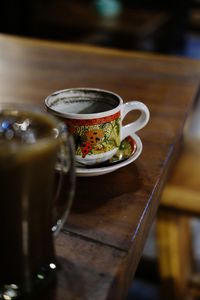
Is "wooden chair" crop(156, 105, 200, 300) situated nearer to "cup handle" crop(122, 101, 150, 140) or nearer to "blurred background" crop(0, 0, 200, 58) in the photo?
"cup handle" crop(122, 101, 150, 140)

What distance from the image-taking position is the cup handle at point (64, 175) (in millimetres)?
435

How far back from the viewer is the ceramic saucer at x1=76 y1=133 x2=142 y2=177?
0.60 m

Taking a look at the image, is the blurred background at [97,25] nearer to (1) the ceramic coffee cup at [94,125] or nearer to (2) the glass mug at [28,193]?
(1) the ceramic coffee cup at [94,125]

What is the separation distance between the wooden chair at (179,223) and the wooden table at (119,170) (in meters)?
0.26

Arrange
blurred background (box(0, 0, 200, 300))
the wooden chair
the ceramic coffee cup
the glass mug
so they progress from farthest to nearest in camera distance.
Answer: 1. blurred background (box(0, 0, 200, 300))
2. the wooden chair
3. the ceramic coffee cup
4. the glass mug

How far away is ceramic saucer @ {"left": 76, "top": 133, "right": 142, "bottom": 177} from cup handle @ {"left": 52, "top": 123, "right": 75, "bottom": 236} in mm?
102

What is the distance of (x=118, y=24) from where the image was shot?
Result: 112 inches

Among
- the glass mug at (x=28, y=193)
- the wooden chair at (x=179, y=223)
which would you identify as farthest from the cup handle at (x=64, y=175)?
the wooden chair at (x=179, y=223)

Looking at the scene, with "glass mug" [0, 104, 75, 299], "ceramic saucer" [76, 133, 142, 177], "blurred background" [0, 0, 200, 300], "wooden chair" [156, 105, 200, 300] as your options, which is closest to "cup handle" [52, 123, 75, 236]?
"glass mug" [0, 104, 75, 299]

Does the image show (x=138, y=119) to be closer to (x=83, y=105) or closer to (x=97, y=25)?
(x=83, y=105)

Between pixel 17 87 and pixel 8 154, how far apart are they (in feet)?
2.17

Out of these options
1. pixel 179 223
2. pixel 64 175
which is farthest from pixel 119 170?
pixel 179 223

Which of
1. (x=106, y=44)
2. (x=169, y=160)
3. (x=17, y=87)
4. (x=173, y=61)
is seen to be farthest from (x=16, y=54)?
(x=106, y=44)

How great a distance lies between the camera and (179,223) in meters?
1.29
